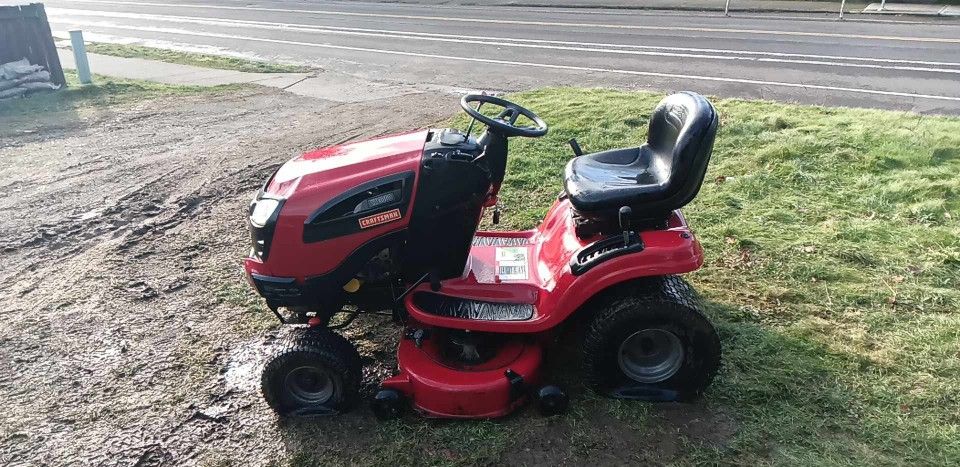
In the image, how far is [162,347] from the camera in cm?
386

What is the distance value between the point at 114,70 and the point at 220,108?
438 centimetres

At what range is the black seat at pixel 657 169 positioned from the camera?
10.1 feet

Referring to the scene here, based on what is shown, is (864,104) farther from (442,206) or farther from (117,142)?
(117,142)

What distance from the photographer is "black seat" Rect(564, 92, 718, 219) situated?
309 cm

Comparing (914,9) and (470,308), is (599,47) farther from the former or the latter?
(470,308)

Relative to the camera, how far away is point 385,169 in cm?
315

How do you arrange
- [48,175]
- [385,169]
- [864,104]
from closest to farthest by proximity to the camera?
[385,169] < [48,175] < [864,104]

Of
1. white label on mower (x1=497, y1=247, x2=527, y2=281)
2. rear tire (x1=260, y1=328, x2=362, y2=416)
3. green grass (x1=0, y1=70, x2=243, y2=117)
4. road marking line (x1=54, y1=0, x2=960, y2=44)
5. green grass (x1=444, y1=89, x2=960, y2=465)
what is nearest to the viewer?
green grass (x1=444, y1=89, x2=960, y2=465)

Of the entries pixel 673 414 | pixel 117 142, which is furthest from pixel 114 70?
pixel 673 414

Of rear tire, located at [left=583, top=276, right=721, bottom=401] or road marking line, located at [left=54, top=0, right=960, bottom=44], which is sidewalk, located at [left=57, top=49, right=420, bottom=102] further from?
rear tire, located at [left=583, top=276, right=721, bottom=401]

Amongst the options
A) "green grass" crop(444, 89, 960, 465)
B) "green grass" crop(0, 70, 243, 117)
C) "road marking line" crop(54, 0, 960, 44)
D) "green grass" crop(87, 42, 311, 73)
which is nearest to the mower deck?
"green grass" crop(444, 89, 960, 465)

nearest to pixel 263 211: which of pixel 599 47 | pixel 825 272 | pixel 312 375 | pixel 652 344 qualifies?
pixel 312 375

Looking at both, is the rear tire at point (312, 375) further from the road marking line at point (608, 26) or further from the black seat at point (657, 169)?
the road marking line at point (608, 26)

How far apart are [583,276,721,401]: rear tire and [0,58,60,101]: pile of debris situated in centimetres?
1028
